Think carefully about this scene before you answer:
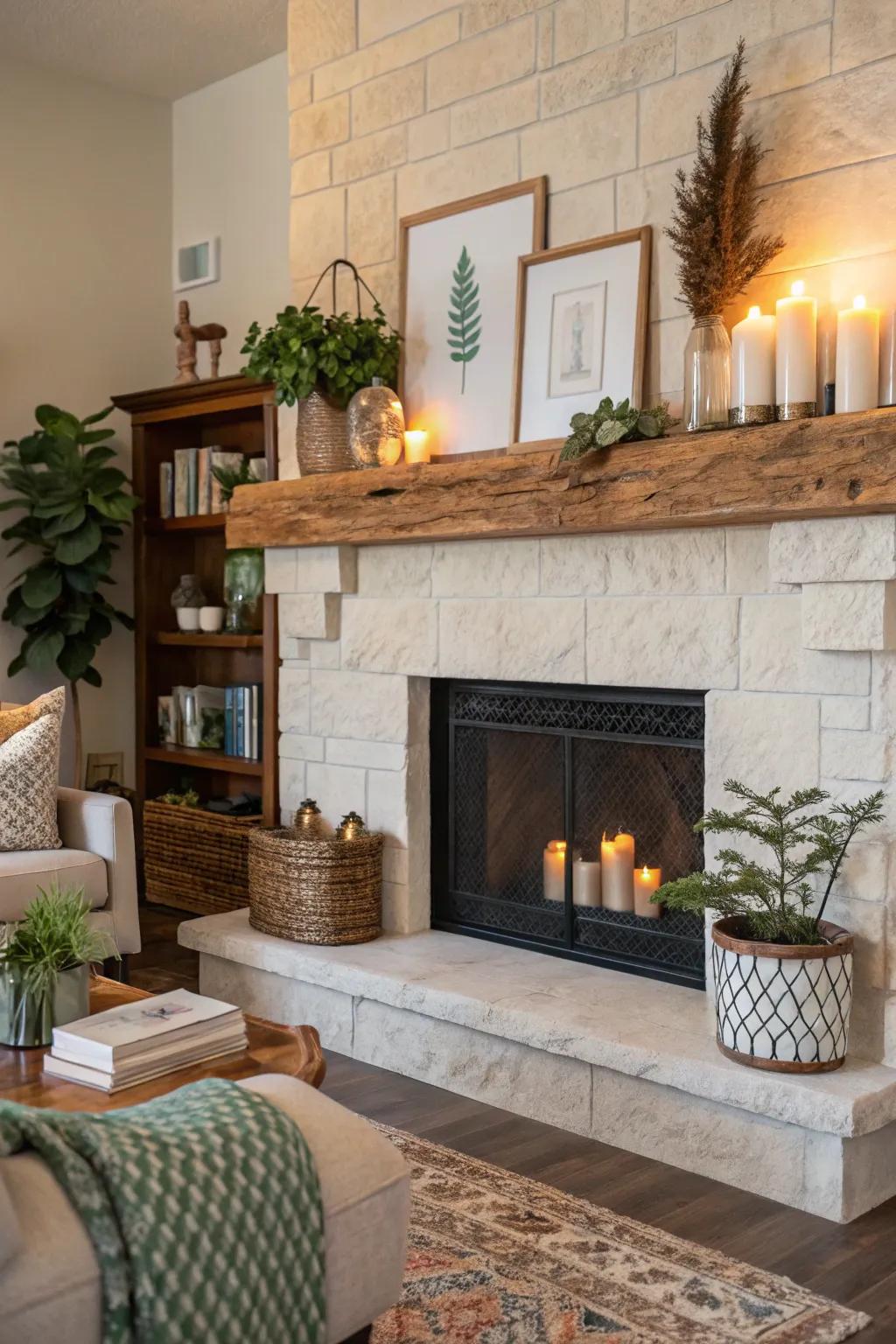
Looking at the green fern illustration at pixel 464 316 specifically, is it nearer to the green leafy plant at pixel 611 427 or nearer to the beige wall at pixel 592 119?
the beige wall at pixel 592 119

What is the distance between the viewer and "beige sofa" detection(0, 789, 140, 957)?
3234 mm

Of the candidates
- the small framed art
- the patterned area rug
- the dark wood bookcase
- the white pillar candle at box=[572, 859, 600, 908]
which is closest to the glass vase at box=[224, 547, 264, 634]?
the dark wood bookcase

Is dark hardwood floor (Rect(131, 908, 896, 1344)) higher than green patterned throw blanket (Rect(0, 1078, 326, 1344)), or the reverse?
green patterned throw blanket (Rect(0, 1078, 326, 1344))

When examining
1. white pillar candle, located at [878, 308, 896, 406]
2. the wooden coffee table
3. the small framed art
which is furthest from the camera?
the small framed art

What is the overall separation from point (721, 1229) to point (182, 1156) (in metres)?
1.34

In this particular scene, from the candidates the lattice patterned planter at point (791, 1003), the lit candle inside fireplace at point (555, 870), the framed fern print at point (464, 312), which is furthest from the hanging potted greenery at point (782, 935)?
the framed fern print at point (464, 312)

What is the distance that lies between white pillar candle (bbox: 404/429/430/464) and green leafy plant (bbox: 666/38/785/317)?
34.1 inches

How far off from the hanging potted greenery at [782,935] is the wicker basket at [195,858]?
1890mm

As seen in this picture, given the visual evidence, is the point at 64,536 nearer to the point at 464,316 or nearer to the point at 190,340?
the point at 190,340

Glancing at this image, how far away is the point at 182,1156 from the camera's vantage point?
1.25m

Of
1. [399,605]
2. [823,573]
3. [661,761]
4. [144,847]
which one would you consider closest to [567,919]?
[661,761]

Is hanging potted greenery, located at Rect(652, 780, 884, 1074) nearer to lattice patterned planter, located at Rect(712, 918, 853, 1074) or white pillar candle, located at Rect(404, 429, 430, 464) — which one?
lattice patterned planter, located at Rect(712, 918, 853, 1074)

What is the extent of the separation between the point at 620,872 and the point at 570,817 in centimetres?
19

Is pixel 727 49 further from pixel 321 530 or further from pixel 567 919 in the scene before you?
pixel 567 919
